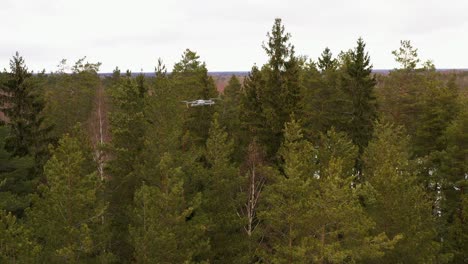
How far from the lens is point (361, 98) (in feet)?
112

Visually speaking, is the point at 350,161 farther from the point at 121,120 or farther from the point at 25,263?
the point at 25,263

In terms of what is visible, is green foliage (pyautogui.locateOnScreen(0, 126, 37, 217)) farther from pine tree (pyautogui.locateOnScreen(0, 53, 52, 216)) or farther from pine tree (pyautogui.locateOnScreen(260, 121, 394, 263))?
pine tree (pyautogui.locateOnScreen(260, 121, 394, 263))

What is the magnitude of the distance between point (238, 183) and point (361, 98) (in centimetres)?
1429

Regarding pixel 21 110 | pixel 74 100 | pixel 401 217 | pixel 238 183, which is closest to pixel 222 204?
pixel 238 183

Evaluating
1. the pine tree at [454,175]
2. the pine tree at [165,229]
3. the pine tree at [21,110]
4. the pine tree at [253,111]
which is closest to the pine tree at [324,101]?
the pine tree at [253,111]

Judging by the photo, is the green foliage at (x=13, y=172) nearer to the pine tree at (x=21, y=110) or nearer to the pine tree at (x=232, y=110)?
the pine tree at (x=21, y=110)

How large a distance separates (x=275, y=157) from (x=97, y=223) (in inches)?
497

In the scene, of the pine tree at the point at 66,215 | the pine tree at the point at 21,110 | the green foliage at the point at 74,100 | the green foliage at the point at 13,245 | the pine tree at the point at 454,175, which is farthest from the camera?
the green foliage at the point at 74,100

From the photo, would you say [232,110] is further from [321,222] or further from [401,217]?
[321,222]

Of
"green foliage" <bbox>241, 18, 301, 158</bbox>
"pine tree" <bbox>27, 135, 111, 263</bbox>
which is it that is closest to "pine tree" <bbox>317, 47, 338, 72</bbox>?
"green foliage" <bbox>241, 18, 301, 158</bbox>

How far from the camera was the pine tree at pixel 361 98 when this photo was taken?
1342 inches

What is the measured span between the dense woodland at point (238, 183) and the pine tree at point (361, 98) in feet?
0.29

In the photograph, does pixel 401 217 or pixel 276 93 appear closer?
pixel 401 217

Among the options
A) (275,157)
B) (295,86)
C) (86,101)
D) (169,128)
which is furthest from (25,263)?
(86,101)
